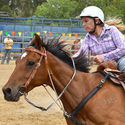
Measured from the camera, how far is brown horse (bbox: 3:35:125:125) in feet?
10.5

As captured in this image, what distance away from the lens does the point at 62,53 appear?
3.58 m

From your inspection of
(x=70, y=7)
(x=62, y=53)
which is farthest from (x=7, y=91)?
(x=70, y=7)

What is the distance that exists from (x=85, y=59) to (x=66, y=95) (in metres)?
0.59

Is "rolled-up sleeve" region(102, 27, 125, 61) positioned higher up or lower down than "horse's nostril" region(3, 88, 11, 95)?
higher up

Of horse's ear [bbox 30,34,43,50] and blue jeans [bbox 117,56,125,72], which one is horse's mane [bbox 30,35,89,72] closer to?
horse's ear [bbox 30,34,43,50]

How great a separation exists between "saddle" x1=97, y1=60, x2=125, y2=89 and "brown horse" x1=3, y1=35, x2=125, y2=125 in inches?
2.8

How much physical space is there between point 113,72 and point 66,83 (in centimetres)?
69

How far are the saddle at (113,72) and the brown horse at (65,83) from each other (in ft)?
0.23

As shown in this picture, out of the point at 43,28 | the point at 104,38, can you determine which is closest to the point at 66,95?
the point at 104,38

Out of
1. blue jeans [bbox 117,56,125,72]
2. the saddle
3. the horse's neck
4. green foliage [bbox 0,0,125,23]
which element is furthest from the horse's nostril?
green foliage [bbox 0,0,125,23]

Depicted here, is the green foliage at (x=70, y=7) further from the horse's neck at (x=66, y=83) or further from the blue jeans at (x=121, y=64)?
the horse's neck at (x=66, y=83)

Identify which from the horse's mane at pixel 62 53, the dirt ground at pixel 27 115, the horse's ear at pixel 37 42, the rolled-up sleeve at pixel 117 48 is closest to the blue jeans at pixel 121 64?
the rolled-up sleeve at pixel 117 48

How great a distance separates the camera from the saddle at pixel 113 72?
137 inches

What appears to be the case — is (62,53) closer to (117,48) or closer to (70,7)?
(117,48)
